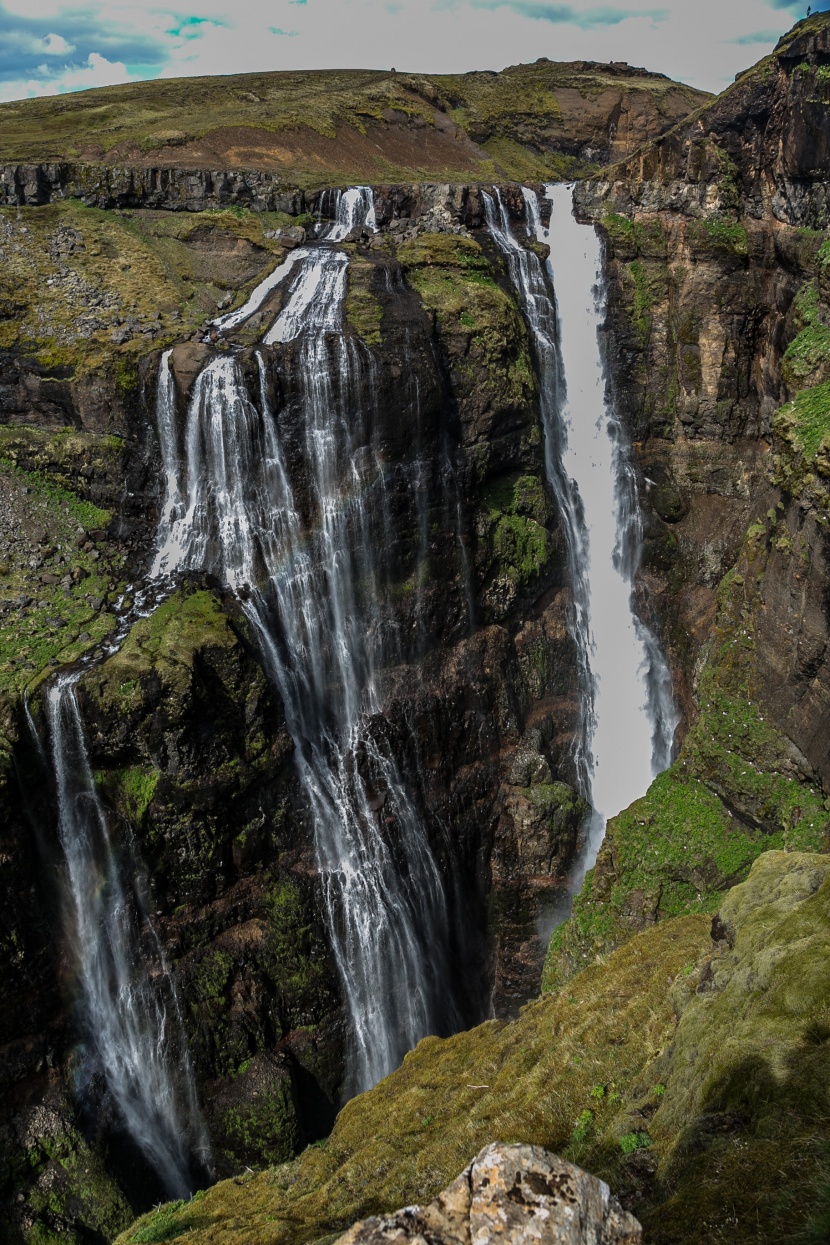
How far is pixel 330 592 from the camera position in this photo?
2322cm

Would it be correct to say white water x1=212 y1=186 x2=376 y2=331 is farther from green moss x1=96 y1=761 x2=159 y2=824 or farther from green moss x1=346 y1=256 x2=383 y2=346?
green moss x1=96 y1=761 x2=159 y2=824

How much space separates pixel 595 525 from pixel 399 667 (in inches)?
391

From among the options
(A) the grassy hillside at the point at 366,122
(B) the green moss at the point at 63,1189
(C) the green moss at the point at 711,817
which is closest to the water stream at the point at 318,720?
(B) the green moss at the point at 63,1189

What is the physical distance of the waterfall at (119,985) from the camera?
1852 centimetres

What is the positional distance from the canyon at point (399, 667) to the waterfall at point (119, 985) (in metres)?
0.08

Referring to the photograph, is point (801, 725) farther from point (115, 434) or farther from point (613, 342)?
point (115, 434)

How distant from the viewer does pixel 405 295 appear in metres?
26.7

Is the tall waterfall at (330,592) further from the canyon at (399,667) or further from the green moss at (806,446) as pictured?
the green moss at (806,446)

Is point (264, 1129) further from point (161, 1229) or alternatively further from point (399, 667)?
point (399, 667)

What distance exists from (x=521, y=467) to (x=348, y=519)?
7.20 m

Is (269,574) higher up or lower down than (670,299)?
lower down

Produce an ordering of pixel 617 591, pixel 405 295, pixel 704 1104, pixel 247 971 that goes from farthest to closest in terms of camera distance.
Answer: pixel 617 591 < pixel 405 295 < pixel 247 971 < pixel 704 1104

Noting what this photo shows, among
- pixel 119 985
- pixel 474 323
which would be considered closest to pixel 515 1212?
pixel 119 985

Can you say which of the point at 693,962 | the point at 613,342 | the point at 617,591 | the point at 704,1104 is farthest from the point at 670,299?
the point at 704,1104
